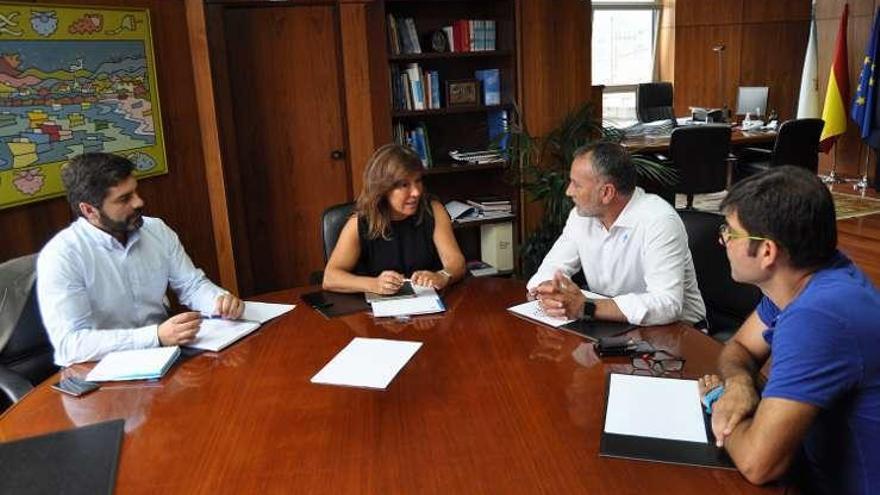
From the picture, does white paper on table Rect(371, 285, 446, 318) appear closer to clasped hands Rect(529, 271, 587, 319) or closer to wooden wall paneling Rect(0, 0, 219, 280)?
clasped hands Rect(529, 271, 587, 319)

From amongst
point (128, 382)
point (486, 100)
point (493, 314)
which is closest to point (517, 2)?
point (486, 100)

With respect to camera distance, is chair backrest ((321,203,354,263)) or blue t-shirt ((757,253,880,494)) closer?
blue t-shirt ((757,253,880,494))

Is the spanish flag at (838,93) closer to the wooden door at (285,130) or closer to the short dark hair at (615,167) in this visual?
the wooden door at (285,130)

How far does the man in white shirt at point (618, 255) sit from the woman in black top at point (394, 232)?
0.44 m

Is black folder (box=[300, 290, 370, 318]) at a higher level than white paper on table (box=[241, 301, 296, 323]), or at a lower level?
lower

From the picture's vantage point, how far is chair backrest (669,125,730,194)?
4.98 metres


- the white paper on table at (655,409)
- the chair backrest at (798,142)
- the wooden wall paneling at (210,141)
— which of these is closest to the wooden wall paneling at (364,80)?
the wooden wall paneling at (210,141)

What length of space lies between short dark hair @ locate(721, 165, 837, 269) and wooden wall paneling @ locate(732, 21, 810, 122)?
24.3 ft

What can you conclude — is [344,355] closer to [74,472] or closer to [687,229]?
[74,472]

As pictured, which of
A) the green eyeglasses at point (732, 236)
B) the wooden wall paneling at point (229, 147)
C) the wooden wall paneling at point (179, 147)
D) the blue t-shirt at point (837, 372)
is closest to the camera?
the blue t-shirt at point (837, 372)

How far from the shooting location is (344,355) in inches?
69.1

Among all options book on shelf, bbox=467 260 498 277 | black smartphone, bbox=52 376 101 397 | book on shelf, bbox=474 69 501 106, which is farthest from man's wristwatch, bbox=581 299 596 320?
book on shelf, bbox=474 69 501 106

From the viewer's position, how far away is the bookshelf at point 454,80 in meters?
3.95

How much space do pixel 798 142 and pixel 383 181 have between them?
4.20m
